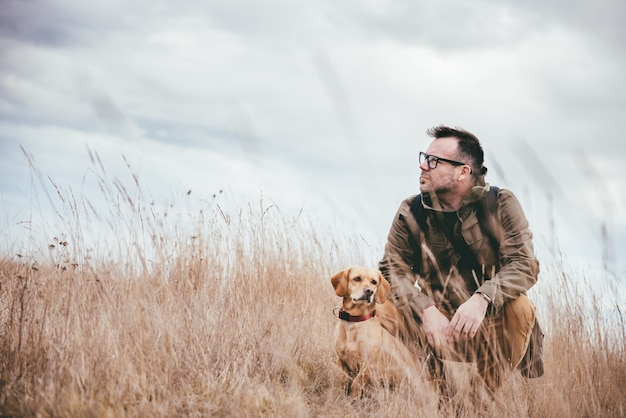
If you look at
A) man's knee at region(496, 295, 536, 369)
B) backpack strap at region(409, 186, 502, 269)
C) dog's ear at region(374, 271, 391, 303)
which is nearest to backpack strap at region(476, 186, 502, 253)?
backpack strap at region(409, 186, 502, 269)

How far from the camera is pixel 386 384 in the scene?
2854 millimetres

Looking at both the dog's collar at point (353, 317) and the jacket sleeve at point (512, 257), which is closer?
the jacket sleeve at point (512, 257)

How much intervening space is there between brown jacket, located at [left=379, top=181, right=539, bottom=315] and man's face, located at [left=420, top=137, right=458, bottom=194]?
0.11m

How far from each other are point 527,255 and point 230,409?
71.7 inches

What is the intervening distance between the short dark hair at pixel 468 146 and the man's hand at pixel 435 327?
978 millimetres

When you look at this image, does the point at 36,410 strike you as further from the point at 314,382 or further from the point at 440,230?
the point at 440,230

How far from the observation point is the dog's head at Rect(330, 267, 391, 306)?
3072mm

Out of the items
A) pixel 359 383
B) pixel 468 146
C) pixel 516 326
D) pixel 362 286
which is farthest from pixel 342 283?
pixel 468 146

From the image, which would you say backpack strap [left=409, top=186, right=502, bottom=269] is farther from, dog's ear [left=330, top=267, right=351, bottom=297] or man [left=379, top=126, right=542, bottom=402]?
dog's ear [left=330, top=267, right=351, bottom=297]

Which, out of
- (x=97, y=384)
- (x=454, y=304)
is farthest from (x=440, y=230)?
(x=97, y=384)

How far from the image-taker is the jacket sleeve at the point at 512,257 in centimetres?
279

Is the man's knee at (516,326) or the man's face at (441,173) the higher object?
the man's face at (441,173)

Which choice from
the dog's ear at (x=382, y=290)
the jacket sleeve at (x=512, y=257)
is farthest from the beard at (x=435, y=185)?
the dog's ear at (x=382, y=290)

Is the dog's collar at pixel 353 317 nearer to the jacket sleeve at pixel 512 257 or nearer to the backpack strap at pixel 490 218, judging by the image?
the jacket sleeve at pixel 512 257
